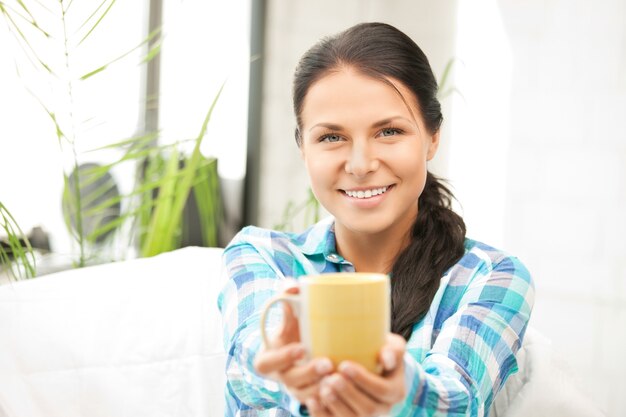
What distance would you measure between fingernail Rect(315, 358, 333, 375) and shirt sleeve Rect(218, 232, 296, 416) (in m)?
0.23

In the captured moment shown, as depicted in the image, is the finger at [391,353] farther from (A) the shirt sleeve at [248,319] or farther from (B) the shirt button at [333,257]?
(B) the shirt button at [333,257]

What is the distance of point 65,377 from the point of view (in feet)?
4.87

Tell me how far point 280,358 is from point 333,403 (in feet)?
0.23

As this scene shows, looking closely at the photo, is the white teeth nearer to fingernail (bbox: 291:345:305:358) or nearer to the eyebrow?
the eyebrow

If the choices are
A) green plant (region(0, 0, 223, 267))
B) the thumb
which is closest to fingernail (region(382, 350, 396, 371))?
the thumb

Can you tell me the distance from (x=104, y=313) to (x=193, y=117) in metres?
1.73

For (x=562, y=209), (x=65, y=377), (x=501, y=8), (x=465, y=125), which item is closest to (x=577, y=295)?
(x=562, y=209)

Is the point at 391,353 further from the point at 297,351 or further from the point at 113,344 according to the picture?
the point at 113,344

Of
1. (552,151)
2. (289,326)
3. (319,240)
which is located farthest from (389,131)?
(552,151)

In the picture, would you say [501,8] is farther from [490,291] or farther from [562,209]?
[490,291]

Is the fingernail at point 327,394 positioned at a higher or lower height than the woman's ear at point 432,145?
lower

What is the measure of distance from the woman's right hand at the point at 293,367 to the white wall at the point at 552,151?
1.76 metres

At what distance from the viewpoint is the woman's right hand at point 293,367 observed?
798 millimetres

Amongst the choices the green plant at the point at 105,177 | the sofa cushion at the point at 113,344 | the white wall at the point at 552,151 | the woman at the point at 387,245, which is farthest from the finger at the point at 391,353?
the white wall at the point at 552,151
